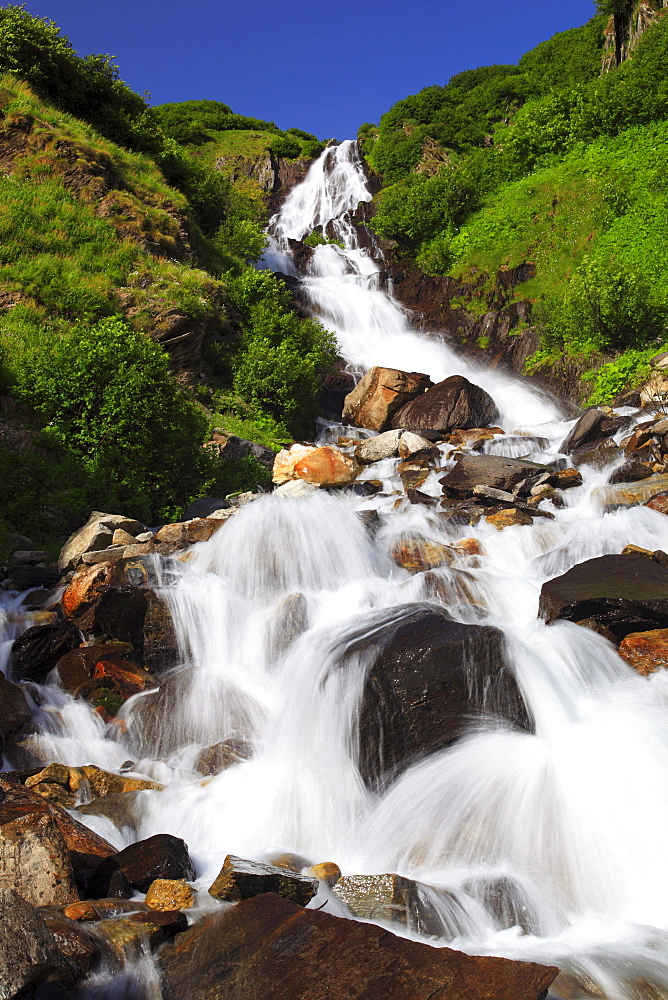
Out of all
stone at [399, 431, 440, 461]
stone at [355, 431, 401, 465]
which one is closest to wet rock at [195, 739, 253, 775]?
stone at [399, 431, 440, 461]

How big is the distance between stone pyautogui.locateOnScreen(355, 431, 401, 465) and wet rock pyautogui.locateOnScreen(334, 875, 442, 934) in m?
13.0

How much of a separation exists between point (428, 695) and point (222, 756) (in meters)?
2.22

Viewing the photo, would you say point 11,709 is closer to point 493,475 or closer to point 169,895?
point 169,895

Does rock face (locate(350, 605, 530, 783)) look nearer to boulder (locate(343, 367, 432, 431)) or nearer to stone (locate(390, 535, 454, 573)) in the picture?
stone (locate(390, 535, 454, 573))

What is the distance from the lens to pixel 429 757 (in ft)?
18.9

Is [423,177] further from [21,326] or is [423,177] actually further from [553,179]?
Answer: [21,326]

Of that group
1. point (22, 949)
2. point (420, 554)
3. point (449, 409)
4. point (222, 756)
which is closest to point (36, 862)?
point (22, 949)

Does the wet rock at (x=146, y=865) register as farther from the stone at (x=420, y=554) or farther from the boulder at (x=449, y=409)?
the boulder at (x=449, y=409)

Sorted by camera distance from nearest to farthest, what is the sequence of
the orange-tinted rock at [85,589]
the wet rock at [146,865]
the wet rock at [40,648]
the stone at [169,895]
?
the stone at [169,895]
the wet rock at [146,865]
the wet rock at [40,648]
the orange-tinted rock at [85,589]

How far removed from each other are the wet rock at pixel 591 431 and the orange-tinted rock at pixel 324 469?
5.27m

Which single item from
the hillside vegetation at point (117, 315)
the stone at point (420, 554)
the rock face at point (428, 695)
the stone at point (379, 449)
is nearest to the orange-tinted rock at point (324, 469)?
the hillside vegetation at point (117, 315)

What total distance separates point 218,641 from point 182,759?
1.99m

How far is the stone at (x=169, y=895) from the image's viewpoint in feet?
13.0

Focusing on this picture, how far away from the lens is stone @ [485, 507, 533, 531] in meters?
11.3
